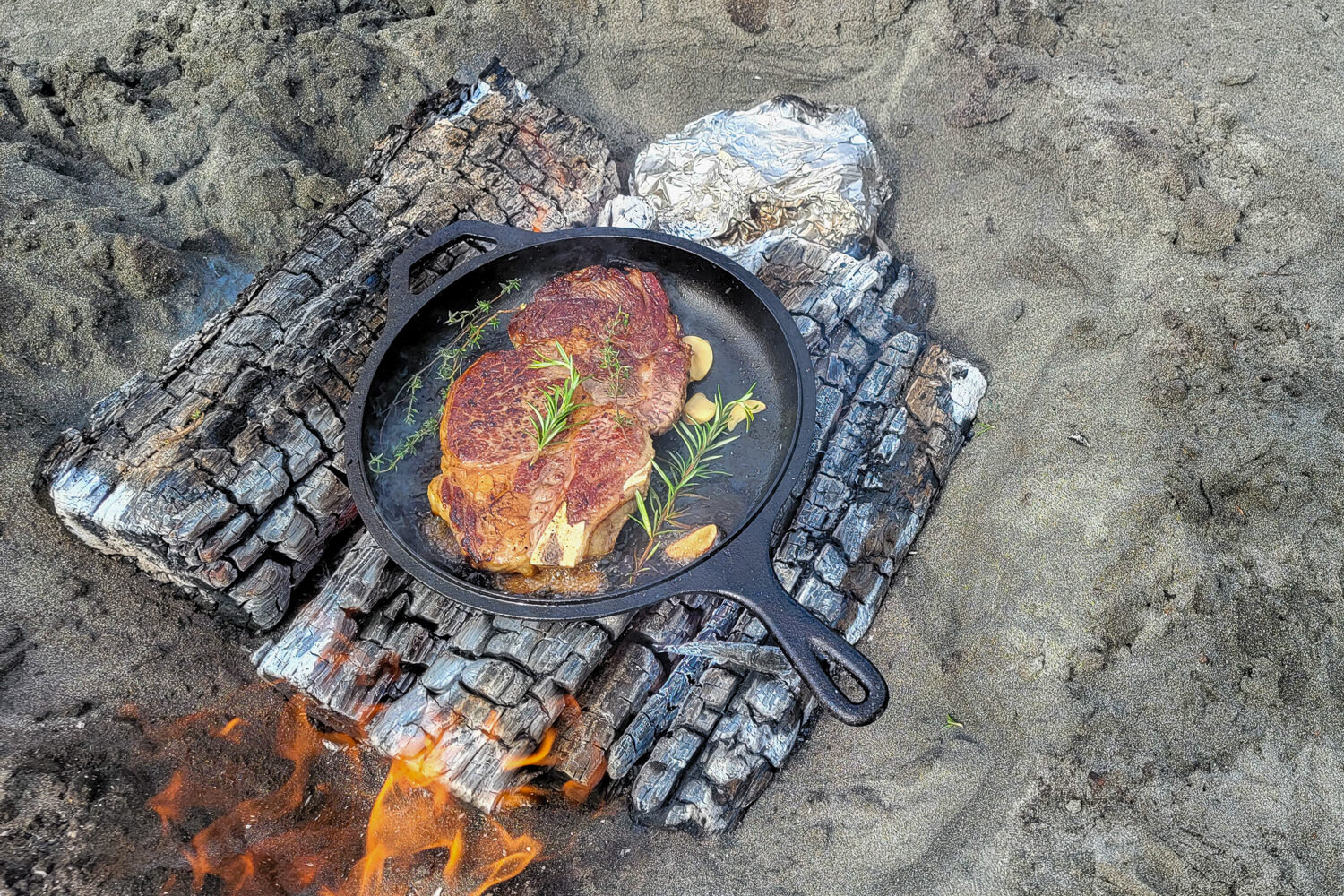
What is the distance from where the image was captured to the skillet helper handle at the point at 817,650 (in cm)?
238

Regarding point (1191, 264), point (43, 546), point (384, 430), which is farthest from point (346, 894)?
point (1191, 264)

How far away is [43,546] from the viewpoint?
3.33 meters

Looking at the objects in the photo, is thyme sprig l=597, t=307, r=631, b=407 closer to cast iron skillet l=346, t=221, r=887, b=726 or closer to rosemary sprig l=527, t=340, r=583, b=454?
rosemary sprig l=527, t=340, r=583, b=454

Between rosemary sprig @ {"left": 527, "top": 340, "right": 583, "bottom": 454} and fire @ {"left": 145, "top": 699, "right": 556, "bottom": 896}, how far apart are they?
1.12 metres

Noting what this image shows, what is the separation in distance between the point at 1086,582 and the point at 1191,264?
188cm

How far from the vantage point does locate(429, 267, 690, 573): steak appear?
274 centimetres

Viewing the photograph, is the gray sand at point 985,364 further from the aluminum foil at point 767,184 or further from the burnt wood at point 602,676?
the aluminum foil at point 767,184

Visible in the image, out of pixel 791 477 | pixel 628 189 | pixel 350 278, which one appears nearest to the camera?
pixel 791 477

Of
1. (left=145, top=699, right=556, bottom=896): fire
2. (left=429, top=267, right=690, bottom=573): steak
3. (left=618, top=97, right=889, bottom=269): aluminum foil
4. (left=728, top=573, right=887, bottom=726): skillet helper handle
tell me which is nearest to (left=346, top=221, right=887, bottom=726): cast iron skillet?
(left=728, top=573, right=887, bottom=726): skillet helper handle

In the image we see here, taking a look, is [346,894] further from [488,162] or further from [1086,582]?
[488,162]

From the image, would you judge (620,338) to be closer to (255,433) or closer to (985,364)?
(255,433)

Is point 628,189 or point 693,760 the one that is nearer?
point 693,760

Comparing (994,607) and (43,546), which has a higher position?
(43,546)

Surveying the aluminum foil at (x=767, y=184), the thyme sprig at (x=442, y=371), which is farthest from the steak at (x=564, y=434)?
the aluminum foil at (x=767, y=184)
